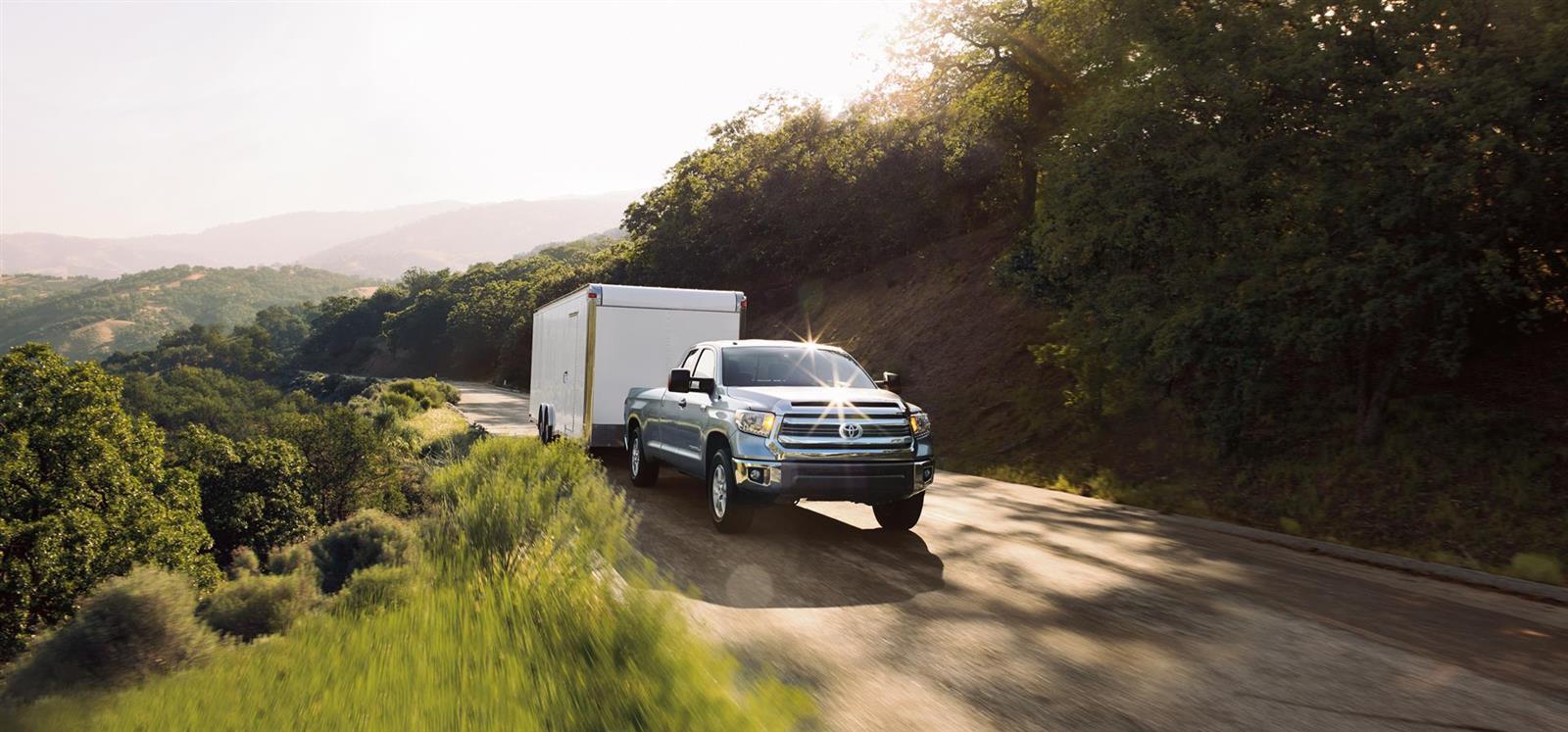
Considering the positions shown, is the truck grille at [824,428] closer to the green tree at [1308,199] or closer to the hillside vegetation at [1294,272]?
the hillside vegetation at [1294,272]

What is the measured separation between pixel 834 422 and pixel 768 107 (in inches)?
1870

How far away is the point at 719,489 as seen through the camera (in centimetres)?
1017

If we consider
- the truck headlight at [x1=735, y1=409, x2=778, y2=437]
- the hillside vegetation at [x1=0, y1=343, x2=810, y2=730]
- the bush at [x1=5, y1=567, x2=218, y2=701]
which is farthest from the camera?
the truck headlight at [x1=735, y1=409, x2=778, y2=437]

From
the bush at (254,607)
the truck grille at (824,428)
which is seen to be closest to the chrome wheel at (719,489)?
the truck grille at (824,428)

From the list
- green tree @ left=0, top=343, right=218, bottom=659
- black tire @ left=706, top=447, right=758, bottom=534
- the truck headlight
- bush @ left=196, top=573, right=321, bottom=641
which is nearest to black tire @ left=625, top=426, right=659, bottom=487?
black tire @ left=706, top=447, right=758, bottom=534

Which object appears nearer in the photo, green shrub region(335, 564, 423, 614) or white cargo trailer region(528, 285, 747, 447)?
green shrub region(335, 564, 423, 614)

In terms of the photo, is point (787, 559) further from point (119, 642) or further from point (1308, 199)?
point (1308, 199)

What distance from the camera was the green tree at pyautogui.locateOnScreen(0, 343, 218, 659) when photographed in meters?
31.2

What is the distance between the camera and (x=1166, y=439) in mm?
17312

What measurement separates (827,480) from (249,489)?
4431 cm

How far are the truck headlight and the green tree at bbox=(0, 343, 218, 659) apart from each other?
97.6ft

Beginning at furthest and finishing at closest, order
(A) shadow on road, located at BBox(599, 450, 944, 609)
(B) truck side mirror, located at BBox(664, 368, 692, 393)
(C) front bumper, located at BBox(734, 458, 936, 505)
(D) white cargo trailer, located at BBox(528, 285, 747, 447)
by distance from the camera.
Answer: (D) white cargo trailer, located at BBox(528, 285, 747, 447) → (B) truck side mirror, located at BBox(664, 368, 692, 393) → (C) front bumper, located at BBox(734, 458, 936, 505) → (A) shadow on road, located at BBox(599, 450, 944, 609)

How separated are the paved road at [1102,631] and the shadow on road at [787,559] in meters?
0.04

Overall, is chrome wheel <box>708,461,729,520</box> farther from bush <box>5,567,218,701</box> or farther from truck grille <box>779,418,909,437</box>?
bush <box>5,567,218,701</box>
